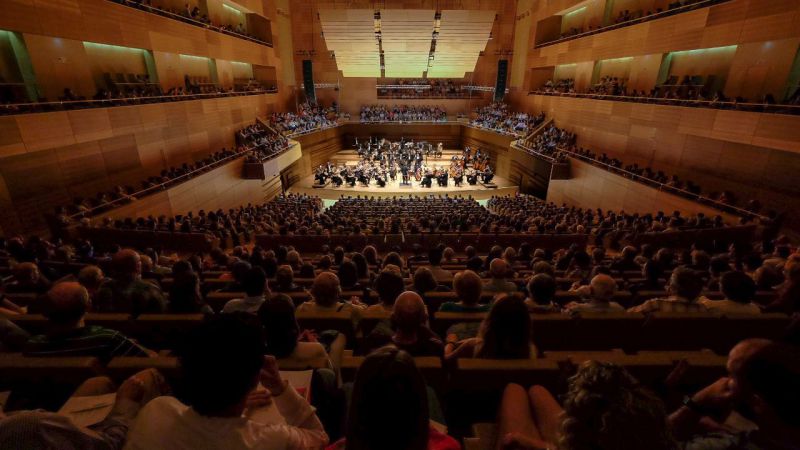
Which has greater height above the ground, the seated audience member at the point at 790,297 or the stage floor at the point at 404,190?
the seated audience member at the point at 790,297

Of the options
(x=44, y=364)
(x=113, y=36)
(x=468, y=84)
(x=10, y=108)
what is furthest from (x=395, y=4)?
(x=44, y=364)

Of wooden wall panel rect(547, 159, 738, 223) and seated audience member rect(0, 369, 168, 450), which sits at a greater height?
seated audience member rect(0, 369, 168, 450)

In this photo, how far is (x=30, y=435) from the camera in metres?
0.96

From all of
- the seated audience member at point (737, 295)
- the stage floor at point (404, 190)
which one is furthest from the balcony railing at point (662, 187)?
the seated audience member at point (737, 295)

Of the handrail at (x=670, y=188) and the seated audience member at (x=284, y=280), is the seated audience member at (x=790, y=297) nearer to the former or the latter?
the seated audience member at (x=284, y=280)

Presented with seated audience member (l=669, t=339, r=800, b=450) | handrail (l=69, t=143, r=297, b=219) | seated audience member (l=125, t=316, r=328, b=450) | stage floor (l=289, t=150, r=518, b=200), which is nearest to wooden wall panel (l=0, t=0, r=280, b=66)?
handrail (l=69, t=143, r=297, b=219)

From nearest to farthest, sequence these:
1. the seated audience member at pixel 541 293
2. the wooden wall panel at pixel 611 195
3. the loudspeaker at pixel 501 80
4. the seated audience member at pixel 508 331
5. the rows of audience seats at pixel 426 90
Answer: the seated audience member at pixel 508 331 < the seated audience member at pixel 541 293 < the wooden wall panel at pixel 611 195 < the loudspeaker at pixel 501 80 < the rows of audience seats at pixel 426 90

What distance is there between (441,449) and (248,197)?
1626cm

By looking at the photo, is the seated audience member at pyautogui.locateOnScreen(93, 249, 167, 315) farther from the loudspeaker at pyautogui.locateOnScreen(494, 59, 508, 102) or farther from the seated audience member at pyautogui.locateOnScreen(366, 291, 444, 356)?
the loudspeaker at pyautogui.locateOnScreen(494, 59, 508, 102)

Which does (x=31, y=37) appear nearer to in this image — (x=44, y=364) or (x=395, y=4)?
(x=44, y=364)

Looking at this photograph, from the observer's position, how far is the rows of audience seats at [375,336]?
116 cm

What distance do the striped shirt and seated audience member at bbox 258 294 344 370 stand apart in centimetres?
101

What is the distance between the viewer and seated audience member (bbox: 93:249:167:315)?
3.12m

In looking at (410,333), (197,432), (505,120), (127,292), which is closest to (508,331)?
(410,333)
